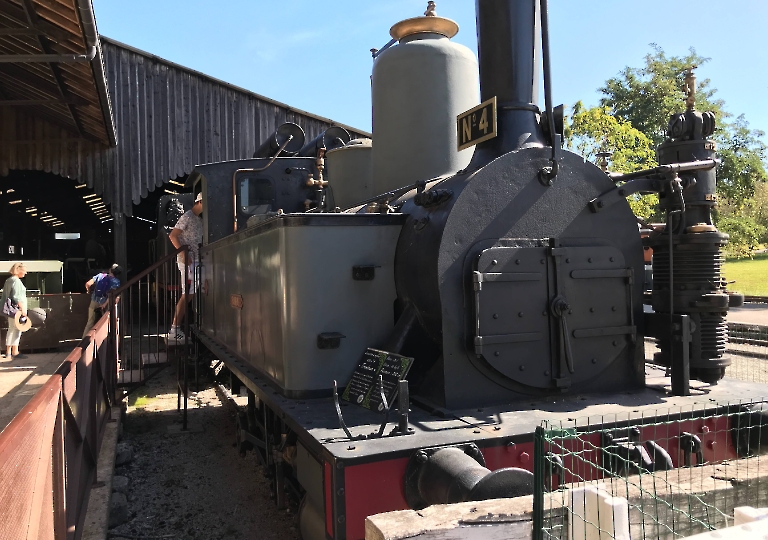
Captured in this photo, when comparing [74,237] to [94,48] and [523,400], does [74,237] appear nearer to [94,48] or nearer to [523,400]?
[94,48]

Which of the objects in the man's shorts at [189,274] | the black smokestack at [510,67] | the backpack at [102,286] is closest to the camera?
the black smokestack at [510,67]

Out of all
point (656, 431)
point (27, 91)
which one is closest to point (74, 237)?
point (27, 91)

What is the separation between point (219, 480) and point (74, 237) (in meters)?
24.6

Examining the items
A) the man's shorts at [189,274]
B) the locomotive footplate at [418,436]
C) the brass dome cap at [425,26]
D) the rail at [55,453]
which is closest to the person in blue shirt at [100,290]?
the man's shorts at [189,274]

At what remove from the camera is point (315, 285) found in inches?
132

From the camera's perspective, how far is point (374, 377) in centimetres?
318

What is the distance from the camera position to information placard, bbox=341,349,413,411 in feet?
9.77

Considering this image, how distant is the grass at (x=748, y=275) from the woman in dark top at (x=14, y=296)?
19.2 meters

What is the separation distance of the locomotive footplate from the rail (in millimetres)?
1047

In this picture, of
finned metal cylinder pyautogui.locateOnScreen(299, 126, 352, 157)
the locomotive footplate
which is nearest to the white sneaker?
finned metal cylinder pyautogui.locateOnScreen(299, 126, 352, 157)

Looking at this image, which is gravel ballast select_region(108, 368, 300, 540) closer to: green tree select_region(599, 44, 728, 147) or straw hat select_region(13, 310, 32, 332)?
straw hat select_region(13, 310, 32, 332)

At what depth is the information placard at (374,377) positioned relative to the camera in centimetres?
298

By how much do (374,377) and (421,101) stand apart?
2.23 m

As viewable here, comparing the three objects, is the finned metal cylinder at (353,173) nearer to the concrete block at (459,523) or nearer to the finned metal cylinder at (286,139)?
the finned metal cylinder at (286,139)
